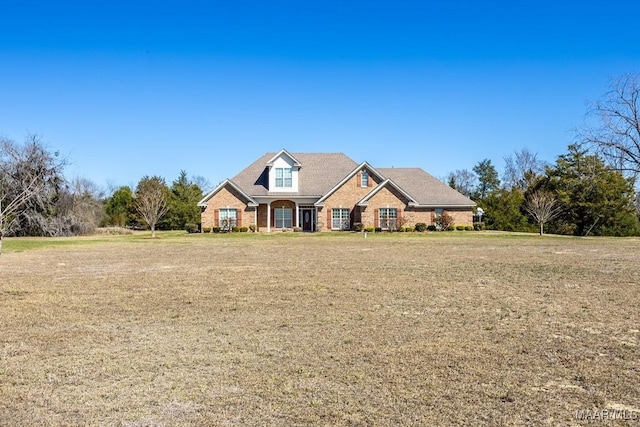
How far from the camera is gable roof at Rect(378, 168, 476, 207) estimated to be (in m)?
40.1

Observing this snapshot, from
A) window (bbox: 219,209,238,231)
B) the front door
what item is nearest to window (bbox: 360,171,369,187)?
the front door

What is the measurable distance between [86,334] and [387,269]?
30.8 ft

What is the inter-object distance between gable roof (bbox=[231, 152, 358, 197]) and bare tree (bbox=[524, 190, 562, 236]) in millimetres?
15204

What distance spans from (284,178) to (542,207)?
19699mm

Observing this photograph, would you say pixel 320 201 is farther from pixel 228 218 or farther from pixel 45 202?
pixel 45 202

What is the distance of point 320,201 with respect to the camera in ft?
130

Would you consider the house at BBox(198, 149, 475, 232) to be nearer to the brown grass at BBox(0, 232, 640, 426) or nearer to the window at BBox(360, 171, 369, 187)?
the window at BBox(360, 171, 369, 187)

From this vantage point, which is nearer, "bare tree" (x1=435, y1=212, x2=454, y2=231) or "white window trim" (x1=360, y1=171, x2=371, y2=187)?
"bare tree" (x1=435, y1=212, x2=454, y2=231)

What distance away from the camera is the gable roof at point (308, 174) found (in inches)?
1613

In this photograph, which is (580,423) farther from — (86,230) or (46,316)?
(86,230)

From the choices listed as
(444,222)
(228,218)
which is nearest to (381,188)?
(444,222)

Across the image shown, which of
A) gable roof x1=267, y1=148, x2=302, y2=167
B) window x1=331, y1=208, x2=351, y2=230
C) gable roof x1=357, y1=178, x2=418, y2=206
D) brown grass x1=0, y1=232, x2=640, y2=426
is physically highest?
gable roof x1=267, y1=148, x2=302, y2=167

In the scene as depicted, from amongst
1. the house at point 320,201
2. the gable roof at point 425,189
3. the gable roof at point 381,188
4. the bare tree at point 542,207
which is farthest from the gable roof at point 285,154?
the bare tree at point 542,207

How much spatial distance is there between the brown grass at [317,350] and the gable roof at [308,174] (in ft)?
92.4
